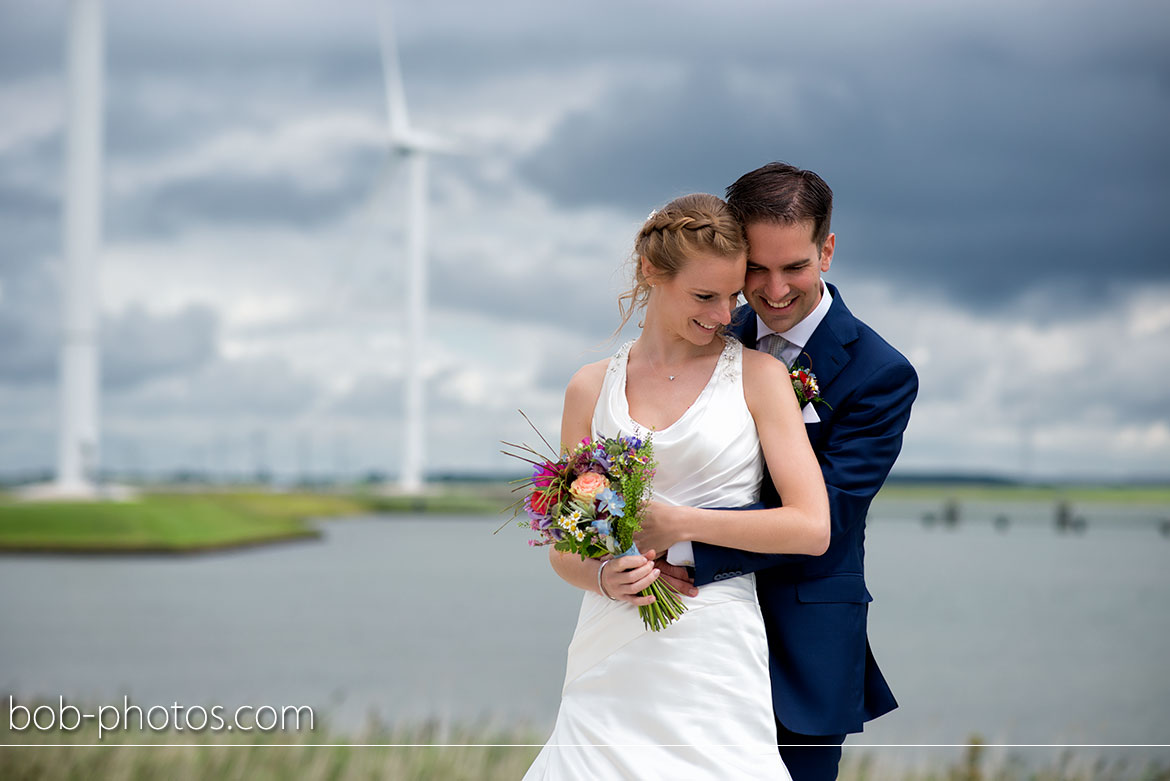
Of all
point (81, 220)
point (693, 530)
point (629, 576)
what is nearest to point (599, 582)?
point (629, 576)

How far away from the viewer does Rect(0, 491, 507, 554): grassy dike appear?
182 ft

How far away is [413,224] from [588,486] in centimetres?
4483

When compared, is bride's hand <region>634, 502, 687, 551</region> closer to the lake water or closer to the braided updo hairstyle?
the braided updo hairstyle

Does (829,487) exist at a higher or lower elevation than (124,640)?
higher

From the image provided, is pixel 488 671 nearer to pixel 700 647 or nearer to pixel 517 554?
pixel 700 647

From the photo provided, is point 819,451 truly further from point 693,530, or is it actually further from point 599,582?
point 599,582

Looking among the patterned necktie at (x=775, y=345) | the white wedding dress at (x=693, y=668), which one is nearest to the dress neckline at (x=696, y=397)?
the white wedding dress at (x=693, y=668)

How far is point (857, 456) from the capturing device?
174 inches

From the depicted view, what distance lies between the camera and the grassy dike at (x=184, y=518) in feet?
182

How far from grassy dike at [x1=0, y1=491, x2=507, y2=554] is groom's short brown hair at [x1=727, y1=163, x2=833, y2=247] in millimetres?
53706

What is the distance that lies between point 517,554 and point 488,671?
52.6m

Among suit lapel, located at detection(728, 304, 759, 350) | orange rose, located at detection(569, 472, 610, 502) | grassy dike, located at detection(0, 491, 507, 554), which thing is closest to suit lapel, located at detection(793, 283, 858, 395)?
suit lapel, located at detection(728, 304, 759, 350)

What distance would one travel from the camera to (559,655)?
138 feet

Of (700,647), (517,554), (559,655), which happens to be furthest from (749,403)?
(517,554)
